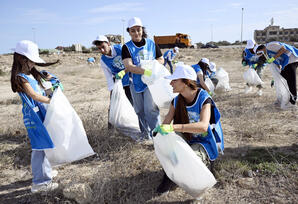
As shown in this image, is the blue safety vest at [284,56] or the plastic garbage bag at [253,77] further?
the plastic garbage bag at [253,77]

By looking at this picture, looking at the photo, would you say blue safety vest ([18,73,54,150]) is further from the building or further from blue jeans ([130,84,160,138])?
the building

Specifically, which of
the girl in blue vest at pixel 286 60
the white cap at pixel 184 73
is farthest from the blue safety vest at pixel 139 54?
the girl in blue vest at pixel 286 60

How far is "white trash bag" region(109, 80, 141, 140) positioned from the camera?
294cm

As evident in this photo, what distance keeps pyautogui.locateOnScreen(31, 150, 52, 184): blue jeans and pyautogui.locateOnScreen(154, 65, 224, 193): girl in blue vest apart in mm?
928

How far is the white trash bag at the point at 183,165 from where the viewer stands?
1660 mm

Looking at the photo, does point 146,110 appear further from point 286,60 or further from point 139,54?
point 286,60

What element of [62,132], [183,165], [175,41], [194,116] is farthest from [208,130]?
[175,41]

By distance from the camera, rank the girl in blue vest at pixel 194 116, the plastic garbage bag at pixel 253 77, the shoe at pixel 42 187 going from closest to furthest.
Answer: the girl in blue vest at pixel 194 116
the shoe at pixel 42 187
the plastic garbage bag at pixel 253 77

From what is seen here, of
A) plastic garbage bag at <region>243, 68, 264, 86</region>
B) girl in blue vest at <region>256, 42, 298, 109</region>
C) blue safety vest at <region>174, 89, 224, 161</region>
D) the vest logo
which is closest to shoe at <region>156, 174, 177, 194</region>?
blue safety vest at <region>174, 89, 224, 161</region>

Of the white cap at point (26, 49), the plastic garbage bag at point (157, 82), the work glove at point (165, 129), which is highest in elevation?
the white cap at point (26, 49)

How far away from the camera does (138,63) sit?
8.90 feet

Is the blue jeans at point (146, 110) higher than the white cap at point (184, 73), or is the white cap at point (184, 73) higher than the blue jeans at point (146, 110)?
the white cap at point (184, 73)

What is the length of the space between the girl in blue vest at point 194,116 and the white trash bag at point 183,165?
Answer: 0.10 metres

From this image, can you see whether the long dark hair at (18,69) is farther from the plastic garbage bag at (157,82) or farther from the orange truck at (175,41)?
the orange truck at (175,41)
